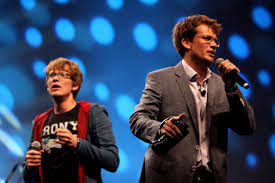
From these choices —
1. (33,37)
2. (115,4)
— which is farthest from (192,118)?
(33,37)

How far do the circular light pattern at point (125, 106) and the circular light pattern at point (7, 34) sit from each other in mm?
1481

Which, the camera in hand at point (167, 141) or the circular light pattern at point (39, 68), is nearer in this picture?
the camera in hand at point (167, 141)

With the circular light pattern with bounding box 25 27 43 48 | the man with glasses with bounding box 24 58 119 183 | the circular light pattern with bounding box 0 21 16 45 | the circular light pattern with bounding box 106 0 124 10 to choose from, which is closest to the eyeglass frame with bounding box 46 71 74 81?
the man with glasses with bounding box 24 58 119 183

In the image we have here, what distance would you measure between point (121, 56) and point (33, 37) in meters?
1.08

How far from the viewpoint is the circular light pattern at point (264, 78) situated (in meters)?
2.51

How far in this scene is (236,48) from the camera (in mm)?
2588

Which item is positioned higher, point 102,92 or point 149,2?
point 149,2

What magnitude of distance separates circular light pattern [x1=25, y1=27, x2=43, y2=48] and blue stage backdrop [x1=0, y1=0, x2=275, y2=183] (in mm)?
11

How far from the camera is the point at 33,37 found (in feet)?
10.8

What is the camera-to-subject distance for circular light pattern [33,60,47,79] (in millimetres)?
3203

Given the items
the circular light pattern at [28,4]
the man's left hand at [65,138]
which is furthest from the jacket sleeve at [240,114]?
the circular light pattern at [28,4]

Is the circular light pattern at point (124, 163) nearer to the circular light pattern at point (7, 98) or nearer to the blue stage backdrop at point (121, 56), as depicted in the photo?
the blue stage backdrop at point (121, 56)

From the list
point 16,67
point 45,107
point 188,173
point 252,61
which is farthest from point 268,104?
point 16,67

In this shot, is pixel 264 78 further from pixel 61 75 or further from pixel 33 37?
pixel 33 37
